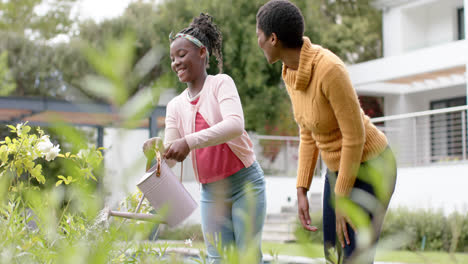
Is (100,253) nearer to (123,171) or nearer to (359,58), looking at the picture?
(123,171)

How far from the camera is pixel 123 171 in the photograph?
82 cm

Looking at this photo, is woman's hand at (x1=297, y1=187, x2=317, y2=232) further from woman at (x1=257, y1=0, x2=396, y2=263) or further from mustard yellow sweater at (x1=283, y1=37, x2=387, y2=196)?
mustard yellow sweater at (x1=283, y1=37, x2=387, y2=196)

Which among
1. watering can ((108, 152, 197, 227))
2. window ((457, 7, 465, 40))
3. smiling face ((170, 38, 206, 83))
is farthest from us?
window ((457, 7, 465, 40))

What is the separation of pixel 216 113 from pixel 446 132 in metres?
14.3

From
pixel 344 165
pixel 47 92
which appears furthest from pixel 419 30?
pixel 344 165

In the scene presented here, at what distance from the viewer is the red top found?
2.78 m

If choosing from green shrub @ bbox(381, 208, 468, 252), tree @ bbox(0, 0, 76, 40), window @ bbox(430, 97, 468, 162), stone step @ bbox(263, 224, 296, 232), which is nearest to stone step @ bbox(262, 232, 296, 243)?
stone step @ bbox(263, 224, 296, 232)

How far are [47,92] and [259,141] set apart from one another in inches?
407

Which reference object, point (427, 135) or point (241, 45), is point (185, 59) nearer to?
point (427, 135)

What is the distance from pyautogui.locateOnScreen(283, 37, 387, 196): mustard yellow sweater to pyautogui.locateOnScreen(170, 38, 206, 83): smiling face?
0.41 metres

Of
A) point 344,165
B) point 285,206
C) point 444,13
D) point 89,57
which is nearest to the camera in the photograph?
point 89,57

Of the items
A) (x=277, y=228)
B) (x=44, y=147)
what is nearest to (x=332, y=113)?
(x=44, y=147)

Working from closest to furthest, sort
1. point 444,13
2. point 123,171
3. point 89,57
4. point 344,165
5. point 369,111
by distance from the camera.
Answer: point 89,57, point 123,171, point 344,165, point 444,13, point 369,111

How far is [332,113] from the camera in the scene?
2467 mm
